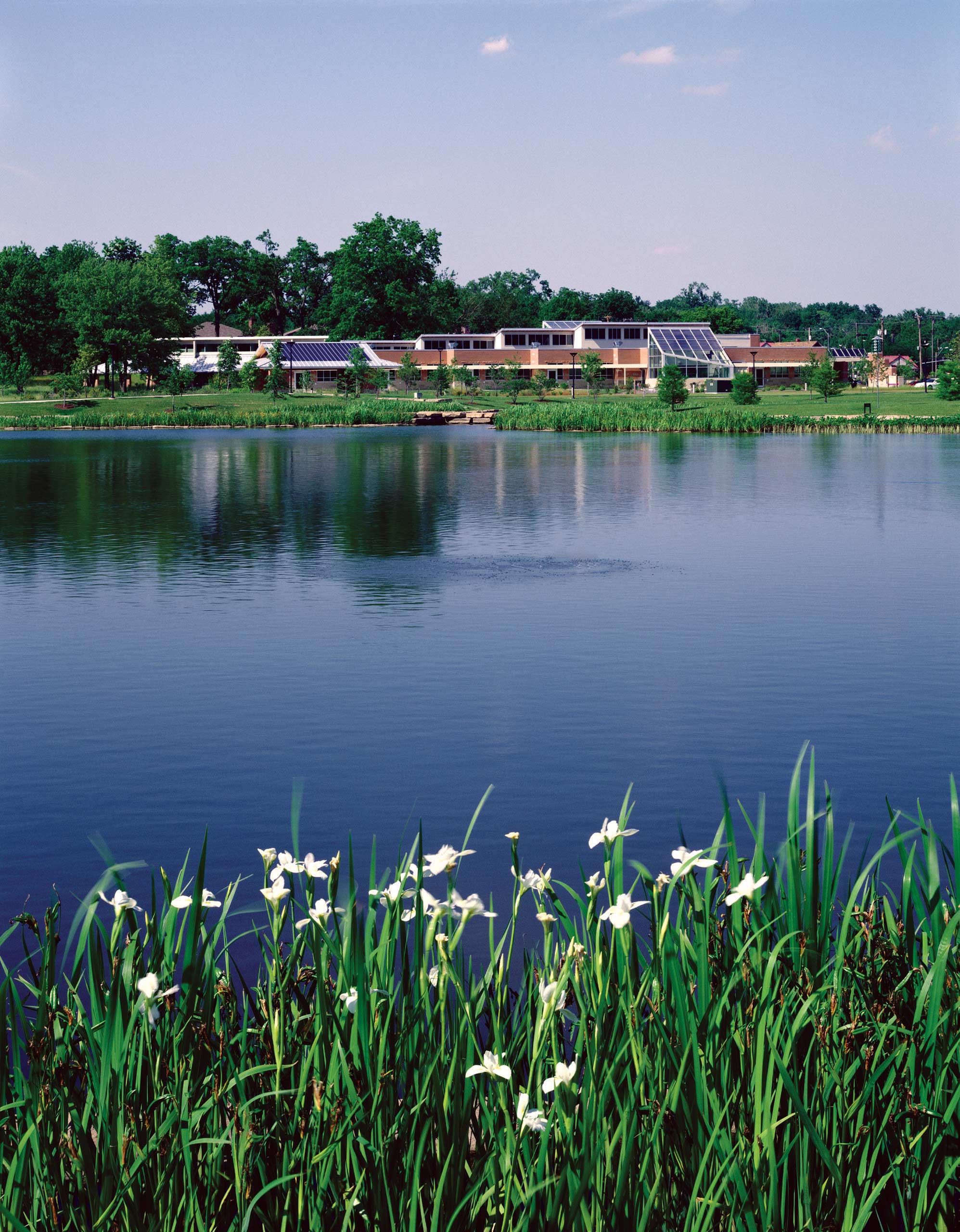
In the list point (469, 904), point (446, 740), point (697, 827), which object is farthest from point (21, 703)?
point (469, 904)

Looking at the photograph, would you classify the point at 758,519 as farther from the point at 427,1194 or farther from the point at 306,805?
the point at 427,1194

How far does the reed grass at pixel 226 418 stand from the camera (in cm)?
9162

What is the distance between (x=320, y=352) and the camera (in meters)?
133

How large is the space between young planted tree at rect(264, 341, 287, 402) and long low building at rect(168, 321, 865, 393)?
212 centimetres

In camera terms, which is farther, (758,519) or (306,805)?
(758,519)

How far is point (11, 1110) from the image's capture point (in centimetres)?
473

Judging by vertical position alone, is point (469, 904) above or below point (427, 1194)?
above

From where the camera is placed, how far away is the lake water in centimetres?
1115

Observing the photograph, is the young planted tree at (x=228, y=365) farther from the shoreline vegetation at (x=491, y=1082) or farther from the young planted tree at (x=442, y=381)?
the shoreline vegetation at (x=491, y=1082)

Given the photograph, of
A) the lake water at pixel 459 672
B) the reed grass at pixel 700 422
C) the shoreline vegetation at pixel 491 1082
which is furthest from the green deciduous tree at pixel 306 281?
the shoreline vegetation at pixel 491 1082

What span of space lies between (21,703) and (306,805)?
507 cm

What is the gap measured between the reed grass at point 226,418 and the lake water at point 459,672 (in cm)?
5623

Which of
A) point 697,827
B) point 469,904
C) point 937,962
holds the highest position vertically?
point 469,904

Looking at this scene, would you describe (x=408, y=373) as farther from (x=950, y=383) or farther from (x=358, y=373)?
(x=950, y=383)
